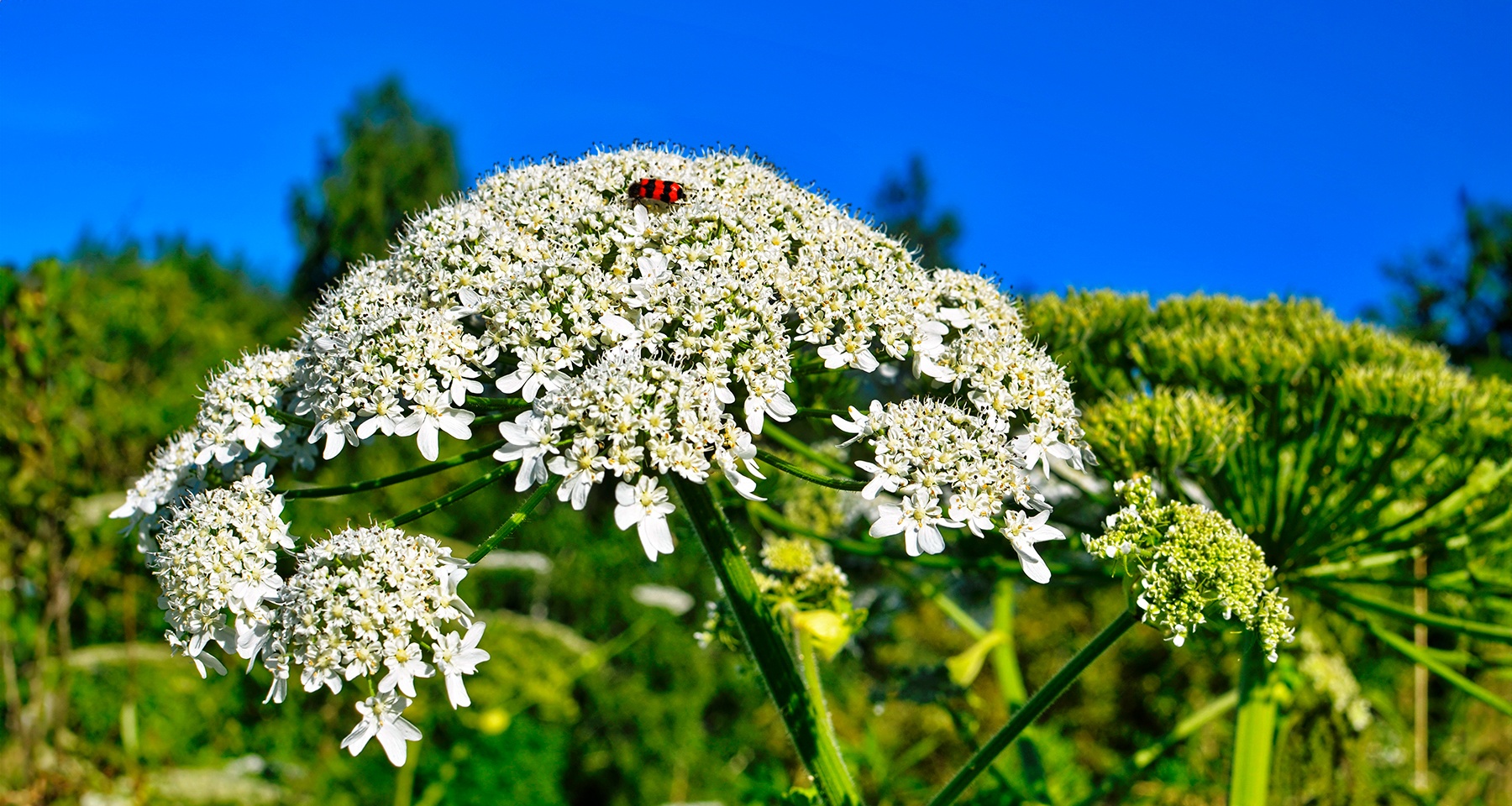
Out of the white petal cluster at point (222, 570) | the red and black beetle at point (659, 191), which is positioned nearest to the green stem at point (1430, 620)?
the red and black beetle at point (659, 191)

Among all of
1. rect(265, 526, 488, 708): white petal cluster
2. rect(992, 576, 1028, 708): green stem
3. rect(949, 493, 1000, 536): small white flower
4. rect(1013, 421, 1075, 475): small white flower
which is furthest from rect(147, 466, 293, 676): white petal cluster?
rect(992, 576, 1028, 708): green stem

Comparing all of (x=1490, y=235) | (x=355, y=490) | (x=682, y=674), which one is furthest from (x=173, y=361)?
(x=1490, y=235)

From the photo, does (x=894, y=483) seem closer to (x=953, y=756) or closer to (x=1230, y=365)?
(x=1230, y=365)

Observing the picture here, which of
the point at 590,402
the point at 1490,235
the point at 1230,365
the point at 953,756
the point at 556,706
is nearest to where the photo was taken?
the point at 590,402

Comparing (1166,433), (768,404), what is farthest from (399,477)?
(1166,433)

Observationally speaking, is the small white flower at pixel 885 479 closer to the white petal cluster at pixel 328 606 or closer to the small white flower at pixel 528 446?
the small white flower at pixel 528 446

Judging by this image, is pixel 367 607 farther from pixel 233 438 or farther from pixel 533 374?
pixel 233 438
